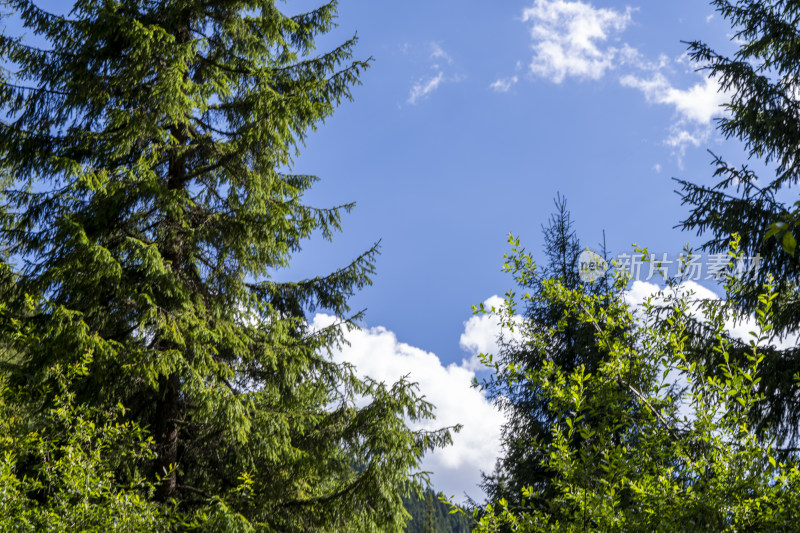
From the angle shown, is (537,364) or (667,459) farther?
(537,364)

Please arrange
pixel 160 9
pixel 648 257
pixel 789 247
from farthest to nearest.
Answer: pixel 160 9 → pixel 648 257 → pixel 789 247

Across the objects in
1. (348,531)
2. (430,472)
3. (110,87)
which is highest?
(110,87)

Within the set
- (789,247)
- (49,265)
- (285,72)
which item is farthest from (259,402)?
(789,247)

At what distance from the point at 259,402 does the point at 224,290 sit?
1.75 metres

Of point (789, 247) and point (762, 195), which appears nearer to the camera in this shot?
point (789, 247)

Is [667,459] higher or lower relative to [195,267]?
lower

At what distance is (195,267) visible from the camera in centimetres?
888

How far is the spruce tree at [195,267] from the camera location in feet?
24.1

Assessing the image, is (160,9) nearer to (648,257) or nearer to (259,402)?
(259,402)

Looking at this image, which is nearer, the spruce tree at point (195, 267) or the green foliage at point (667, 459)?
the green foliage at point (667, 459)

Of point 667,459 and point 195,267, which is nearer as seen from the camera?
point 667,459

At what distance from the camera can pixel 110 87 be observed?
8617 millimetres

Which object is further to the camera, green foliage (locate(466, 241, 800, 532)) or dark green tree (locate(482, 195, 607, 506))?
dark green tree (locate(482, 195, 607, 506))

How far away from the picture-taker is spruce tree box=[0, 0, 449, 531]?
735 cm
